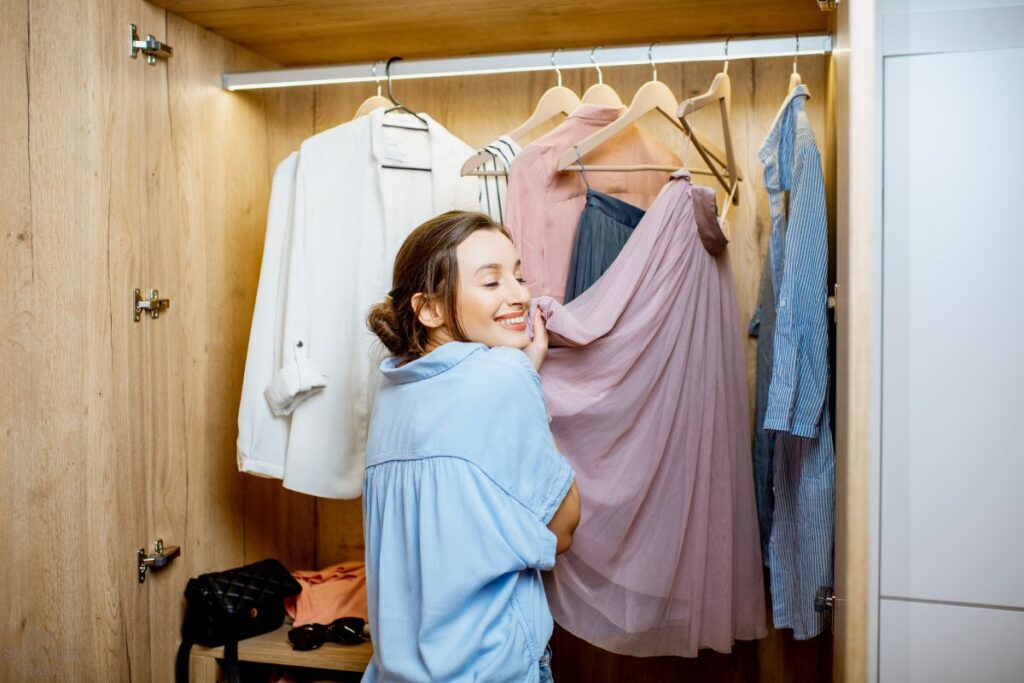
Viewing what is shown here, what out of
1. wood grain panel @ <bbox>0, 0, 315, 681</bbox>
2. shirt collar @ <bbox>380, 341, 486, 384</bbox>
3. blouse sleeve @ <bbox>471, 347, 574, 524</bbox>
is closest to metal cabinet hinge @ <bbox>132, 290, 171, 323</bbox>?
wood grain panel @ <bbox>0, 0, 315, 681</bbox>

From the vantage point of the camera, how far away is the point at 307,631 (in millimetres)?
1997

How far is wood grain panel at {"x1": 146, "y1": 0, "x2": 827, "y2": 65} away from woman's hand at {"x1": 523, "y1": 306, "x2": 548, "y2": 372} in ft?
2.13

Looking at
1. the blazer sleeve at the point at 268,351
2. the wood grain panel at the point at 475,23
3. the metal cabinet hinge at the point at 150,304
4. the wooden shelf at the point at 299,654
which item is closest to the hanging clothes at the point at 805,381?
the wood grain panel at the point at 475,23

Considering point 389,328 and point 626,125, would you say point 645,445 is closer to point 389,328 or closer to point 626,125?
point 389,328

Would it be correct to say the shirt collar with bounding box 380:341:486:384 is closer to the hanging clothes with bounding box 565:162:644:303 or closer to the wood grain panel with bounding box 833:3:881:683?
the hanging clothes with bounding box 565:162:644:303

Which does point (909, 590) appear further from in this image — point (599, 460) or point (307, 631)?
point (307, 631)

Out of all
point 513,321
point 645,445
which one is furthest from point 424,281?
point 645,445

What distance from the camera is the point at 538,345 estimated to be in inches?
66.4

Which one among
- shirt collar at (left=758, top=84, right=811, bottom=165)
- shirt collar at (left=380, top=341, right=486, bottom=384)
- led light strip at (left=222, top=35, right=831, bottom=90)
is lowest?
shirt collar at (left=380, top=341, right=486, bottom=384)

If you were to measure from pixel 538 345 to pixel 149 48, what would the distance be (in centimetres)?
98

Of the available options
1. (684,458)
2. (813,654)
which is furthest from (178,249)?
(813,654)

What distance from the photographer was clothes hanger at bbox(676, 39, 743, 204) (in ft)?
5.76

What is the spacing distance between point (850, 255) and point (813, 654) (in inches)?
50.9

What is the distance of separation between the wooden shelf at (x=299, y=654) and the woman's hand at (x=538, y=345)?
0.72 metres
